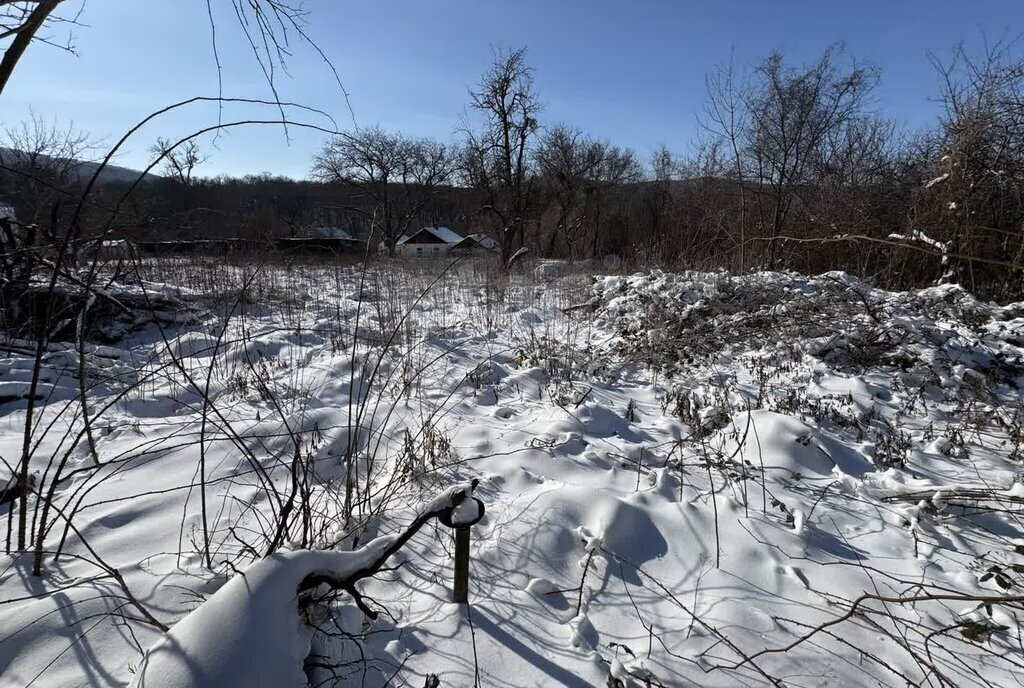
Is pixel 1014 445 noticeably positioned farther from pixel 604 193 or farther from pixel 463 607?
pixel 604 193

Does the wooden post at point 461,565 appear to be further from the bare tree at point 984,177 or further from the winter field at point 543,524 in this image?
the bare tree at point 984,177

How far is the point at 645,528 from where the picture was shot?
194cm

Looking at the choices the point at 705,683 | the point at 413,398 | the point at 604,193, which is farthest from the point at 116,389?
the point at 604,193

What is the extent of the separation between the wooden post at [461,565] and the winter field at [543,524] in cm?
6

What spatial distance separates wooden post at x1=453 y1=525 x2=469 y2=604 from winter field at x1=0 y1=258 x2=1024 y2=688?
0.19ft

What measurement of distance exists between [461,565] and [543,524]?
1.93 ft

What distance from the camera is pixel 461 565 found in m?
1.42

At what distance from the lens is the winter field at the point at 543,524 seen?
1.24m

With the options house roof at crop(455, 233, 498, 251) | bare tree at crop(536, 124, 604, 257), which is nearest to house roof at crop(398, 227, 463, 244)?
bare tree at crop(536, 124, 604, 257)

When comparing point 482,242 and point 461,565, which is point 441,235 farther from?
point 461,565

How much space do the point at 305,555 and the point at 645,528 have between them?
135cm

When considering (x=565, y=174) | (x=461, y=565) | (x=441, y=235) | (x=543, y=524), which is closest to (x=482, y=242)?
(x=543, y=524)

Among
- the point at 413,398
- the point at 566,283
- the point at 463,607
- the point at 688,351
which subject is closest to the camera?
the point at 463,607

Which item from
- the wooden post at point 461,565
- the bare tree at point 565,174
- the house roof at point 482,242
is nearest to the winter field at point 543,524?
the wooden post at point 461,565
